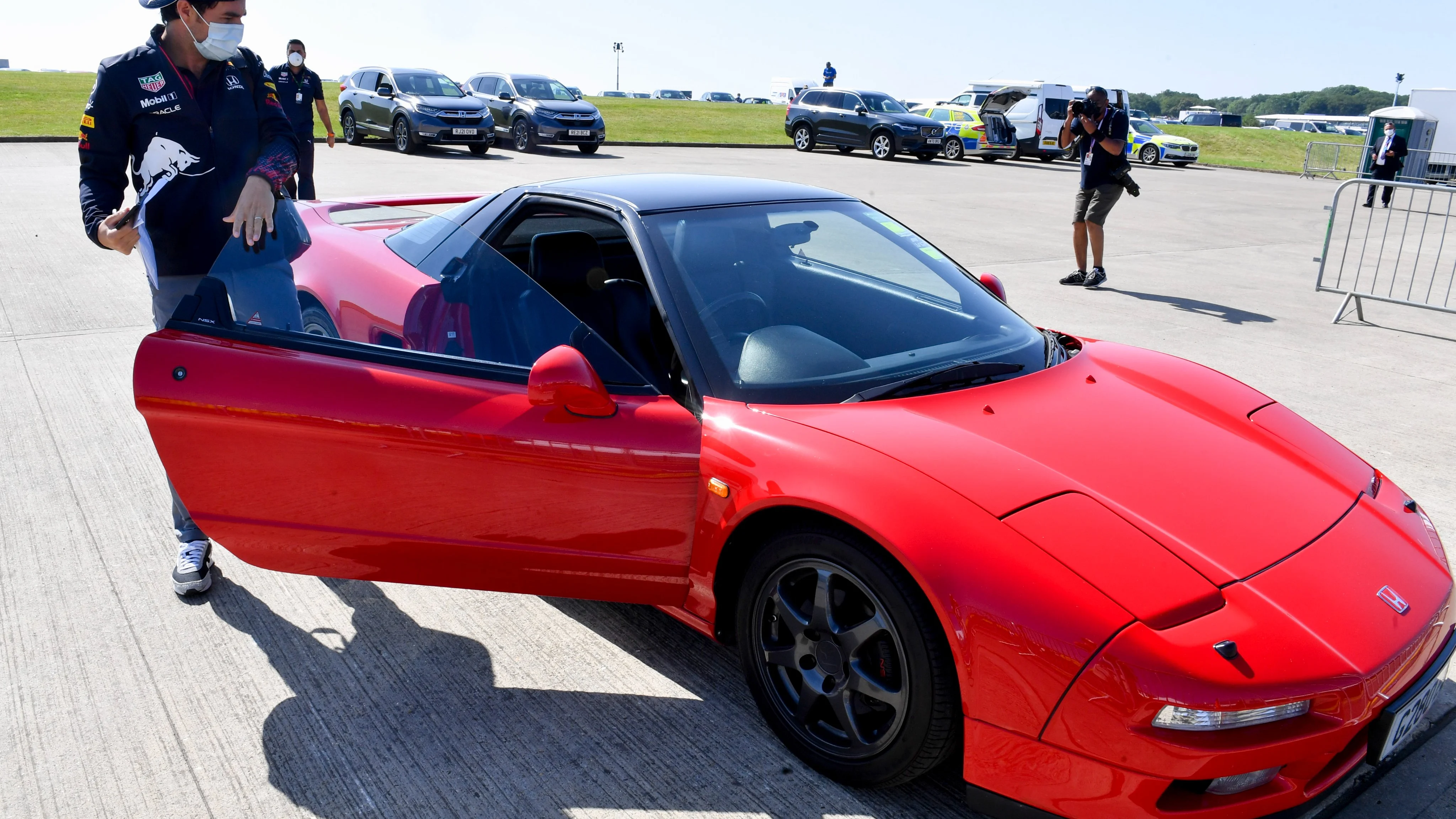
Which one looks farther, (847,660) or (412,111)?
(412,111)

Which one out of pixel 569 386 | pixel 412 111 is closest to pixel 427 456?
pixel 569 386

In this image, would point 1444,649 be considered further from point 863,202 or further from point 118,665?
point 118,665

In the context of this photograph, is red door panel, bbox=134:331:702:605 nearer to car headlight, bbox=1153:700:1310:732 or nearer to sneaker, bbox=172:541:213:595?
sneaker, bbox=172:541:213:595

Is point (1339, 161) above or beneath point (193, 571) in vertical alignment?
above

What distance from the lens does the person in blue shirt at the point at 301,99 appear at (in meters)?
10.3

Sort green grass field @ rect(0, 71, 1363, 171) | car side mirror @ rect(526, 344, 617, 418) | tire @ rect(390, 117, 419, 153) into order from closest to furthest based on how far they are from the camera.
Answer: car side mirror @ rect(526, 344, 617, 418)
tire @ rect(390, 117, 419, 153)
green grass field @ rect(0, 71, 1363, 171)

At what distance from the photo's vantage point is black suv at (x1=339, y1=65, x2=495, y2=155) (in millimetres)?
19922

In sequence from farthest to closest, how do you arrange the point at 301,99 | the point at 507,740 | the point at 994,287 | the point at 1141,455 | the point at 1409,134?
the point at 1409,134, the point at 301,99, the point at 994,287, the point at 507,740, the point at 1141,455

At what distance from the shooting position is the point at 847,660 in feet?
7.85

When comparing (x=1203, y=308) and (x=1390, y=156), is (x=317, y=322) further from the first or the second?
(x=1390, y=156)

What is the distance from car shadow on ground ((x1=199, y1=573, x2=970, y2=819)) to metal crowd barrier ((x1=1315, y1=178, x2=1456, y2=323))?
5.71m

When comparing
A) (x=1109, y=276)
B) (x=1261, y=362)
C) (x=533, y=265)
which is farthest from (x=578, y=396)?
(x=1109, y=276)

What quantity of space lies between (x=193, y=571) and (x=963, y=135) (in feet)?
84.2

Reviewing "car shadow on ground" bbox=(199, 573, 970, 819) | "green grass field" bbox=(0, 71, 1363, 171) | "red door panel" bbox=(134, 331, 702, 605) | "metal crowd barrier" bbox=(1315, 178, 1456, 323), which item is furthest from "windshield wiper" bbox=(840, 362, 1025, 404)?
"green grass field" bbox=(0, 71, 1363, 171)
